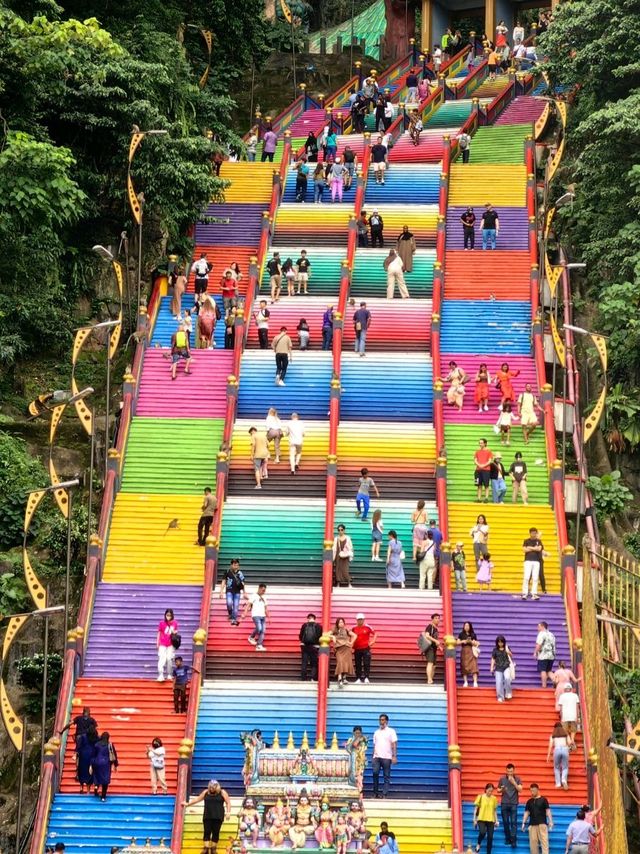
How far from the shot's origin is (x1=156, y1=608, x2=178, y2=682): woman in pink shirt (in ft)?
123

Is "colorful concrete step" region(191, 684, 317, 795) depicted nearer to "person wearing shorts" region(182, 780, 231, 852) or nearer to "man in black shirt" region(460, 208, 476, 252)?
"person wearing shorts" region(182, 780, 231, 852)

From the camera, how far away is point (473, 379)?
46625 mm

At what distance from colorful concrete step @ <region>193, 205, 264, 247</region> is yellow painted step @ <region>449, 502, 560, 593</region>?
14.1m

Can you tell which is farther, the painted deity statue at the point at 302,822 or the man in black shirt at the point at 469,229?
the man in black shirt at the point at 469,229

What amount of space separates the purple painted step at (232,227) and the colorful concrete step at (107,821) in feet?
71.0

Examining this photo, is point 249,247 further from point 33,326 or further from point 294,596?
point 294,596

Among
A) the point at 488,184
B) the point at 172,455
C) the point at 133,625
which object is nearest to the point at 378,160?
the point at 488,184

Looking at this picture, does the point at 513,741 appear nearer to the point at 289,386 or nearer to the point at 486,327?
the point at 289,386

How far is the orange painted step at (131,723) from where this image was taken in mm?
35938

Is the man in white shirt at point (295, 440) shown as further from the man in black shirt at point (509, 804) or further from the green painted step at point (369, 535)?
the man in black shirt at point (509, 804)

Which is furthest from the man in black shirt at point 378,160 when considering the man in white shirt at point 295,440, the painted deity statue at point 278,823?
the painted deity statue at point 278,823

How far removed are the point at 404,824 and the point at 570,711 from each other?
12.6 ft

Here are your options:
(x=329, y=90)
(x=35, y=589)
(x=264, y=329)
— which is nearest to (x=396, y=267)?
(x=264, y=329)

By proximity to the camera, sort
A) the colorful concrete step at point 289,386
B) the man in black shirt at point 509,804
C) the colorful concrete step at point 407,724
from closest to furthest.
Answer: the man in black shirt at point 509,804
the colorful concrete step at point 407,724
the colorful concrete step at point 289,386
